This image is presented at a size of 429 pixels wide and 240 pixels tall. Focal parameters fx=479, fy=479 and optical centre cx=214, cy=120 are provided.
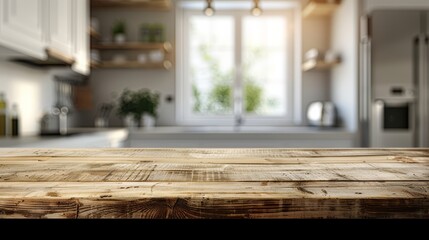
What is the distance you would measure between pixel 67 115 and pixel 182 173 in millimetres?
3321

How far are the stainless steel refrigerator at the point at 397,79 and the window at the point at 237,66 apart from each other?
119cm

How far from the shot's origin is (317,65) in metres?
4.29

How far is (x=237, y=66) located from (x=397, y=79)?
5.24 feet

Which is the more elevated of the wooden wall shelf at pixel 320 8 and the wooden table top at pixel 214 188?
the wooden wall shelf at pixel 320 8

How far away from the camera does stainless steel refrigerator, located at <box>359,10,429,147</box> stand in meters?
3.58

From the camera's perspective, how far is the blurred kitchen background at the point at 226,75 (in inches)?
137

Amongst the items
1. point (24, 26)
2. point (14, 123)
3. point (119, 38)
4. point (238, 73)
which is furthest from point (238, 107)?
point (24, 26)

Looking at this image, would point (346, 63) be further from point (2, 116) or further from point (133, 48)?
point (2, 116)

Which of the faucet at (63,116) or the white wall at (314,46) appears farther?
the white wall at (314,46)

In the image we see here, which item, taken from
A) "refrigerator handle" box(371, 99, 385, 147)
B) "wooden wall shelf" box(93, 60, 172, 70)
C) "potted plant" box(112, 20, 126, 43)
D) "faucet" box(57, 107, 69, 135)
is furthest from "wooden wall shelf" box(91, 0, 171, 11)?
"refrigerator handle" box(371, 99, 385, 147)

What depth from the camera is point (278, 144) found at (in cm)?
380

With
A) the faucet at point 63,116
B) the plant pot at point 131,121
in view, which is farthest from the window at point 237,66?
the faucet at point 63,116

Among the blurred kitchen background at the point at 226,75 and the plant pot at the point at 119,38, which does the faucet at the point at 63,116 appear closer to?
the blurred kitchen background at the point at 226,75

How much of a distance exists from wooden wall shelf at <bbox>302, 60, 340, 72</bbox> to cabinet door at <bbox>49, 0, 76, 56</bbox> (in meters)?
2.07
